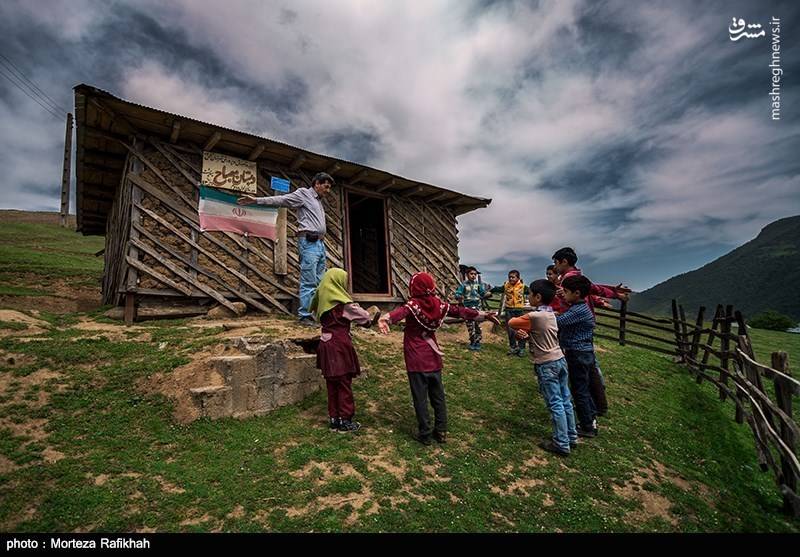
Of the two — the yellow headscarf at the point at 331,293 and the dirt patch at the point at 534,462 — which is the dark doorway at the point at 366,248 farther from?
the dirt patch at the point at 534,462

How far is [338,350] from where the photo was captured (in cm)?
431

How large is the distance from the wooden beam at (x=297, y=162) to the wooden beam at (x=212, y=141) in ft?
5.63

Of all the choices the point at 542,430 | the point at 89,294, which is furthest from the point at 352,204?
the point at 542,430

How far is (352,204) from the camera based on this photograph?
13180mm

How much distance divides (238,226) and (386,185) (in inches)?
168

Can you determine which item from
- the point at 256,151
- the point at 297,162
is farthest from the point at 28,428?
the point at 297,162

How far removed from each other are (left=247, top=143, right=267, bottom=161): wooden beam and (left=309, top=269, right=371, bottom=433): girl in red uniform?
5050mm

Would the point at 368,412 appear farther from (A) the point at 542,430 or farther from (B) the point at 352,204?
(B) the point at 352,204

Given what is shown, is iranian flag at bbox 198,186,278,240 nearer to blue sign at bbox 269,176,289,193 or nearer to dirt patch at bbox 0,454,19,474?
blue sign at bbox 269,176,289,193

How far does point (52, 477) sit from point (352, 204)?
36.5 ft

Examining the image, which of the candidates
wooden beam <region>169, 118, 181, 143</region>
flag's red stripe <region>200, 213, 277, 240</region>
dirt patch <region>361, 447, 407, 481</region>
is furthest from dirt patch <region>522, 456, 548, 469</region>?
wooden beam <region>169, 118, 181, 143</region>

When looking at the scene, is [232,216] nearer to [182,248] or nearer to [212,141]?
[182,248]

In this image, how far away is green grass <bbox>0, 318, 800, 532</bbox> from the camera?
283 cm

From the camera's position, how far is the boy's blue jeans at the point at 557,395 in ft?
13.7
